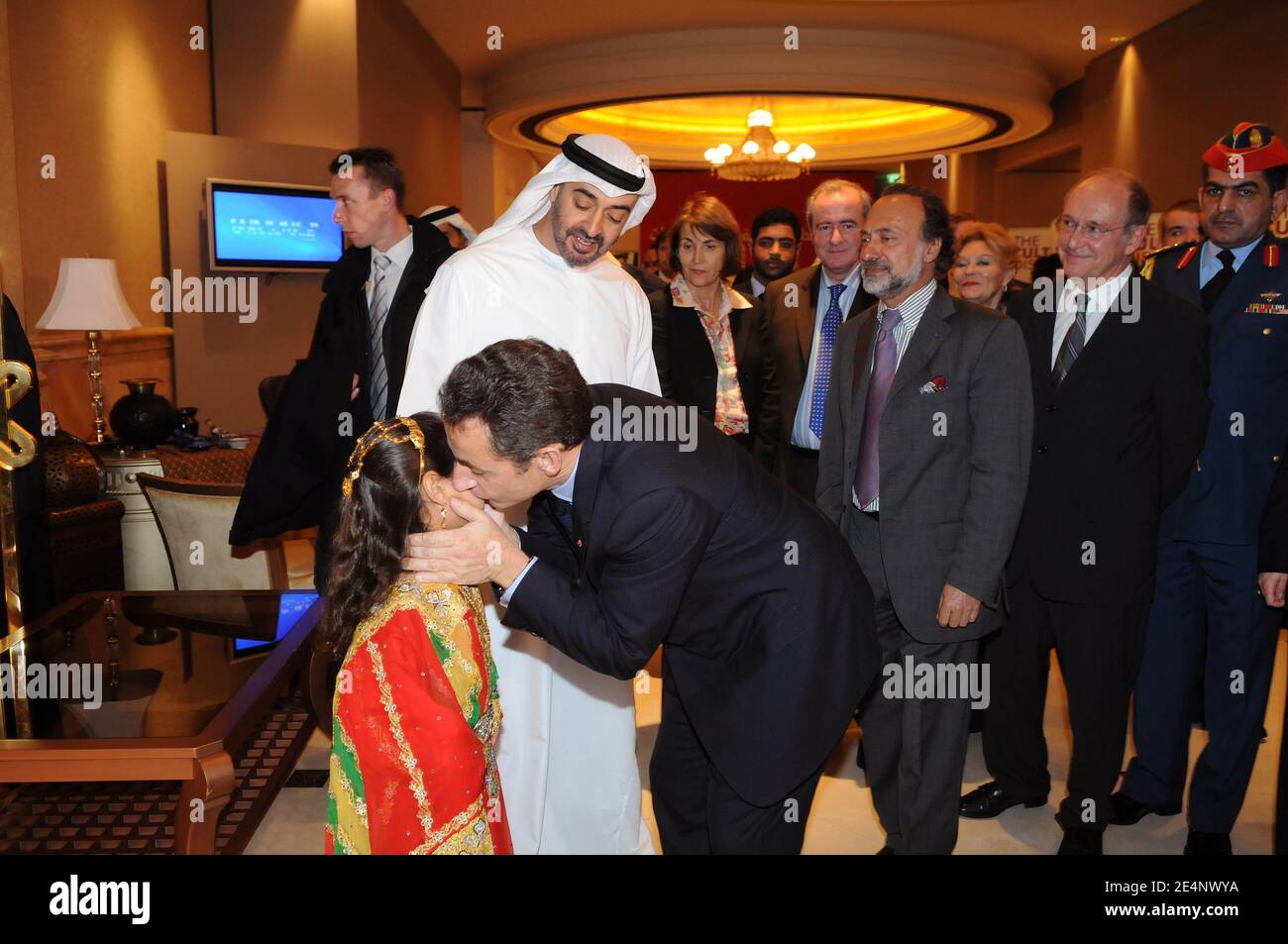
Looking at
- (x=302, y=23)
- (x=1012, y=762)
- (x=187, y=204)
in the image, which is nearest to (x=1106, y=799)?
(x=1012, y=762)

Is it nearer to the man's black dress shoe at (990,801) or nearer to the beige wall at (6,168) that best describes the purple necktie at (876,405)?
the man's black dress shoe at (990,801)

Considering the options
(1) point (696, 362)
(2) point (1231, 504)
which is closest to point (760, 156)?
(1) point (696, 362)

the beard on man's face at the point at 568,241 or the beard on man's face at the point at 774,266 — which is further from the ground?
the beard on man's face at the point at 774,266

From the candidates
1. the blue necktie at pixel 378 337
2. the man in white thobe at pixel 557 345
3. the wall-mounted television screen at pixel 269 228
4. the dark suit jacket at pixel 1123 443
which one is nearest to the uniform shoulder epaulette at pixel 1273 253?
the dark suit jacket at pixel 1123 443

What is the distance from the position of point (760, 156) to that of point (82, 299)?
9.05 m

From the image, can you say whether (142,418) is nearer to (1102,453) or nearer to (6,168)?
(6,168)

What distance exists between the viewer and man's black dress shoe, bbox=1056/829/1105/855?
2654mm

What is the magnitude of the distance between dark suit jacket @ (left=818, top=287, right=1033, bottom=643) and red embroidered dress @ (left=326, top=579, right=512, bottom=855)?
1089 mm

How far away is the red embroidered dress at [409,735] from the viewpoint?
174 cm

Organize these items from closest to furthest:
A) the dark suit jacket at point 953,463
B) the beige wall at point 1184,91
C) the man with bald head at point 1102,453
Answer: the dark suit jacket at point 953,463 < the man with bald head at point 1102,453 < the beige wall at point 1184,91

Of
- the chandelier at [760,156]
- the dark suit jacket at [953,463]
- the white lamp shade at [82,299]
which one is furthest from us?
the chandelier at [760,156]

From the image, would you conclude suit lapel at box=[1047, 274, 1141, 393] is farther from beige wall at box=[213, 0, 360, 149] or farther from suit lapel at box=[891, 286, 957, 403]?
beige wall at box=[213, 0, 360, 149]

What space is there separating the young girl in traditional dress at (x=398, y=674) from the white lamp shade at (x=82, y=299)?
3.27 m

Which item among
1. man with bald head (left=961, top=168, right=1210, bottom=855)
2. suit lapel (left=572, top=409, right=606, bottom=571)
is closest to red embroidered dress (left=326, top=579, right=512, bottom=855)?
suit lapel (left=572, top=409, right=606, bottom=571)
